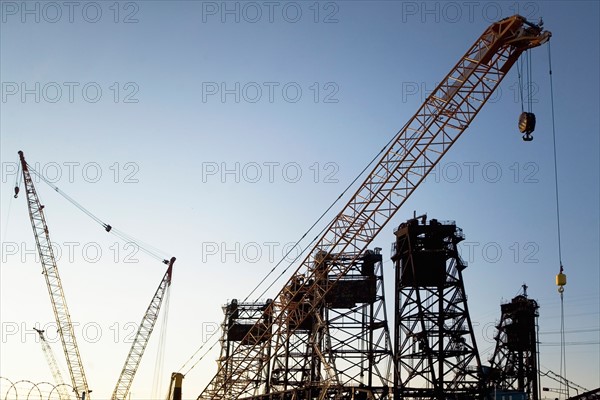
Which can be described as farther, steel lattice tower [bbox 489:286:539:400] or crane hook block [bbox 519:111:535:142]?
steel lattice tower [bbox 489:286:539:400]

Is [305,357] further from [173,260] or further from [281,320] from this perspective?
[173,260]

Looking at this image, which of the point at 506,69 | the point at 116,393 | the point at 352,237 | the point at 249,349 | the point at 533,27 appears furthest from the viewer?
the point at 116,393

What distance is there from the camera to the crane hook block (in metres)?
49.0

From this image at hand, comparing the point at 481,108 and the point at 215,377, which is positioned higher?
the point at 481,108

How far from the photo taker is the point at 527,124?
48969mm

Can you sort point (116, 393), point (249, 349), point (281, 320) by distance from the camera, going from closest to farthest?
1. point (281, 320)
2. point (249, 349)
3. point (116, 393)

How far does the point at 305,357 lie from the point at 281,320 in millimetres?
13305

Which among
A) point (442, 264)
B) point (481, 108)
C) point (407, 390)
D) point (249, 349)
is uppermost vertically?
point (481, 108)

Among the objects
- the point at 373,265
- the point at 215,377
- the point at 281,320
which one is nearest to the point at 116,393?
the point at 215,377

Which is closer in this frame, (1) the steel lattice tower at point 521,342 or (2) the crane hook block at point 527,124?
(2) the crane hook block at point 527,124

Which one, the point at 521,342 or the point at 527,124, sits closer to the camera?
the point at 527,124

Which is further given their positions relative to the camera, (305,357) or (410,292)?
(305,357)

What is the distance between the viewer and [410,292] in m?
71.3

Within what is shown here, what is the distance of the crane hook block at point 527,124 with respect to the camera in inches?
1929
